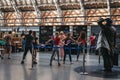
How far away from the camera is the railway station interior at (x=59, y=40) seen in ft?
30.6

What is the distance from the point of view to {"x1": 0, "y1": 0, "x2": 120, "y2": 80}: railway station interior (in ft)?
30.6

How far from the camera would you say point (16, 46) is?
20359mm

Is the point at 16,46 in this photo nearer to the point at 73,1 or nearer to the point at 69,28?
the point at 69,28

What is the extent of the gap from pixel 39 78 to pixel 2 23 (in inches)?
627

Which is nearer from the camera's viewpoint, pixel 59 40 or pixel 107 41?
pixel 107 41

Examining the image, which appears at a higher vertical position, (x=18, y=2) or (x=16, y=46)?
(x=18, y=2)

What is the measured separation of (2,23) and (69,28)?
6.00 m

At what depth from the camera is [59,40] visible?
11.4 meters

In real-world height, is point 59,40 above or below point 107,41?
below

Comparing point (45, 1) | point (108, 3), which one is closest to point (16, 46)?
point (108, 3)

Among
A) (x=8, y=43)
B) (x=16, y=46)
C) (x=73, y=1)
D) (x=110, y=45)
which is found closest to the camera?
(x=110, y=45)

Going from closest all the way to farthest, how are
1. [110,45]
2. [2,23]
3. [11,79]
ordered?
1. [11,79]
2. [110,45]
3. [2,23]

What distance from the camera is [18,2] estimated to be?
46.5 m

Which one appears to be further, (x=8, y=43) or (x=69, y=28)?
(x=69, y=28)
